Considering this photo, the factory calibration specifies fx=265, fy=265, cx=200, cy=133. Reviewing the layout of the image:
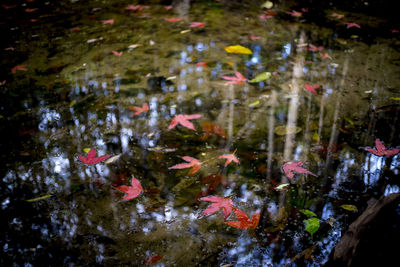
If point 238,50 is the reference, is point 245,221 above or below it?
below

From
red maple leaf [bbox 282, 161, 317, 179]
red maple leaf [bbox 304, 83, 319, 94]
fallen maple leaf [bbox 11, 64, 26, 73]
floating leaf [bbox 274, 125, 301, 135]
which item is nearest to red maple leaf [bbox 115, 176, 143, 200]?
red maple leaf [bbox 282, 161, 317, 179]

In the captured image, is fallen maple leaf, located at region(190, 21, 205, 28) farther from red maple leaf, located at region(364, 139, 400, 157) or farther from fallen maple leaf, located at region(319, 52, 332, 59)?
red maple leaf, located at region(364, 139, 400, 157)

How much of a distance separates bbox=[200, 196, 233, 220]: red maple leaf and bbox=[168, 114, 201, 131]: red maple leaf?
23.6 inches

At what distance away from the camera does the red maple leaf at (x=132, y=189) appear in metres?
1.35

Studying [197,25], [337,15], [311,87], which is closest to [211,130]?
[311,87]

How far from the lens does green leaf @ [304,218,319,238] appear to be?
1128mm

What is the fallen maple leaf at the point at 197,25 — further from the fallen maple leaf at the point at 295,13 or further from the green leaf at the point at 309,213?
the green leaf at the point at 309,213

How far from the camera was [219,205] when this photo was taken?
1290mm

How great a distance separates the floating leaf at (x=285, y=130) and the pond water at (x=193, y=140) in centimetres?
1

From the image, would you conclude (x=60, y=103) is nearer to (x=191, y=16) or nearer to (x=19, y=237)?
(x=19, y=237)

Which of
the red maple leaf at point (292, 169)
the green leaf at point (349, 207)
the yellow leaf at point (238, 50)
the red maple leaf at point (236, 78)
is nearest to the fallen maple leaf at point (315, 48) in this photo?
the yellow leaf at point (238, 50)

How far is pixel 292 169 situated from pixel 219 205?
1.52 feet

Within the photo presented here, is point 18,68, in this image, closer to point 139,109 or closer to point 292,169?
point 139,109

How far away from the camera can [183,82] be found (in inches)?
90.5
